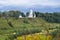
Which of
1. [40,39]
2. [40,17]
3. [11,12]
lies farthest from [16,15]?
[40,39]

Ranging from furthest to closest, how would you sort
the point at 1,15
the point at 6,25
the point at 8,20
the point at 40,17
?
the point at 40,17, the point at 1,15, the point at 8,20, the point at 6,25

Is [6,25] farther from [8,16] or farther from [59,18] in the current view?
[59,18]

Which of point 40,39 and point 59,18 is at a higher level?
point 40,39

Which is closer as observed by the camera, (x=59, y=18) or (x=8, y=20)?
(x=8, y=20)

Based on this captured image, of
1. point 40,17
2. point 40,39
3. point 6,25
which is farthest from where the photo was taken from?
point 40,17

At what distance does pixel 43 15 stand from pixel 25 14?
8.07 m

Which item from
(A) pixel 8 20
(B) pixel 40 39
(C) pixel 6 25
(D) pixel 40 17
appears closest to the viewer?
(B) pixel 40 39

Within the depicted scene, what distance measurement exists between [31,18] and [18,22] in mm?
9846

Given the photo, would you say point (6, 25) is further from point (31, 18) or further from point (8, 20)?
point (31, 18)

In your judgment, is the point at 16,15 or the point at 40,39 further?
the point at 16,15

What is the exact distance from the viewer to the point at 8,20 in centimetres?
8581

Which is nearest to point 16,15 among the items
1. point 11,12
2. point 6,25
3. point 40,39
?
point 11,12

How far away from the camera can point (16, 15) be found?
96.8m

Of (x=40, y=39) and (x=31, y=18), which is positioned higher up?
(x=40, y=39)
